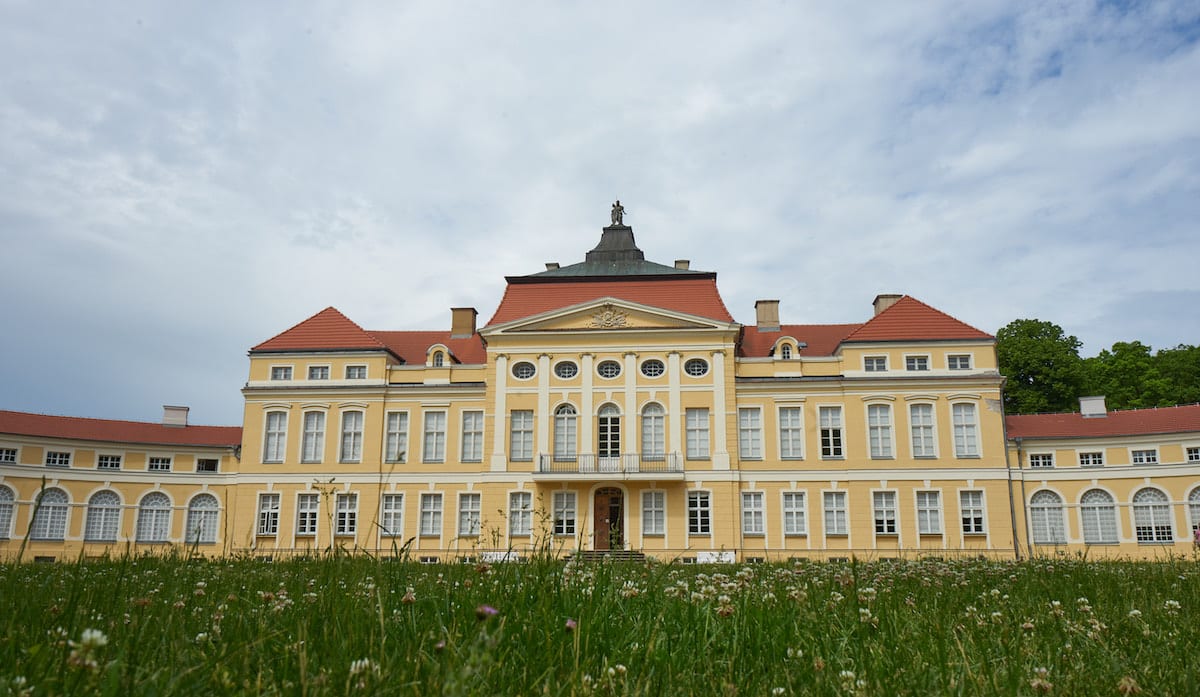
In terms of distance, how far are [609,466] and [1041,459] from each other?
16751mm

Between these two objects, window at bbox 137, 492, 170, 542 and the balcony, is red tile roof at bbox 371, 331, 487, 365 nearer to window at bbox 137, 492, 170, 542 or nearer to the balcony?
the balcony

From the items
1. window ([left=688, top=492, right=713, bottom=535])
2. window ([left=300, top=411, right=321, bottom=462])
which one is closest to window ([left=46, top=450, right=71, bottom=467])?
window ([left=300, top=411, right=321, bottom=462])

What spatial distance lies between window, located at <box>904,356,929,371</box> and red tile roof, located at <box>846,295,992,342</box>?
29.6 inches

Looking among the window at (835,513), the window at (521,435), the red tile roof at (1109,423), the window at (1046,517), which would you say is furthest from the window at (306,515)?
the window at (1046,517)

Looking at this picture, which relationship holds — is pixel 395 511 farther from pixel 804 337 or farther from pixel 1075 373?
pixel 1075 373

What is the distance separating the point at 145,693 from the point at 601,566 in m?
2.68

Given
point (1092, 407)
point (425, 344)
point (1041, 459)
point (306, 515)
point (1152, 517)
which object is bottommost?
point (1152, 517)

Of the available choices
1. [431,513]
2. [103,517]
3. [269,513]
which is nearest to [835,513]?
[431,513]

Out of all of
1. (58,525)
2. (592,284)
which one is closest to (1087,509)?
(592,284)

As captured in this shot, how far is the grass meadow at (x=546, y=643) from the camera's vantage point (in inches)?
99.7

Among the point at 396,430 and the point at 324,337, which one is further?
the point at 324,337

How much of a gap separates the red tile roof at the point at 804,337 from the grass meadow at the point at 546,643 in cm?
3120

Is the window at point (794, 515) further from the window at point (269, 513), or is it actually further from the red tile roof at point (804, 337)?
the window at point (269, 513)

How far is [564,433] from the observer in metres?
33.3
